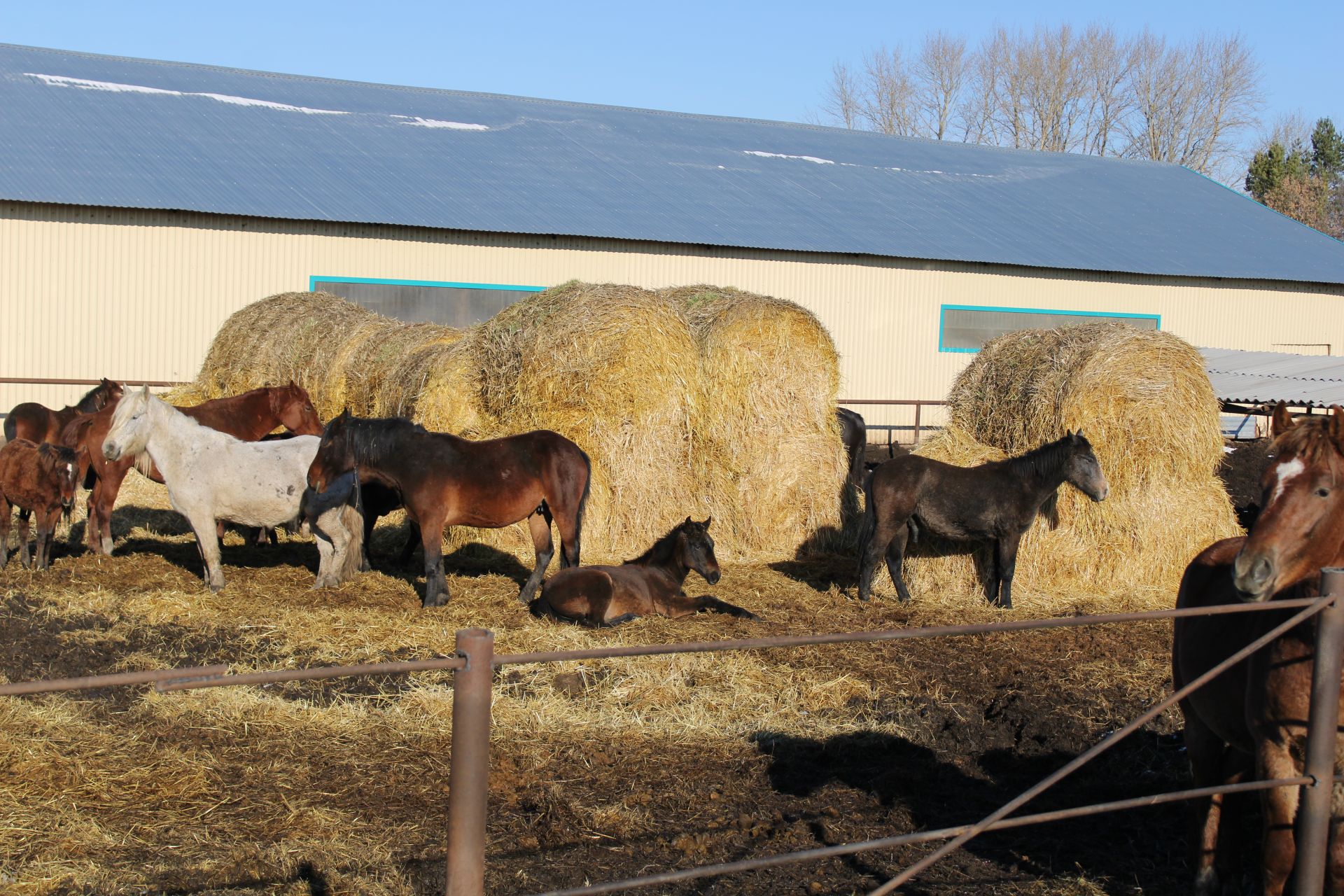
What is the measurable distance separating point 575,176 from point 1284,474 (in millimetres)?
20041

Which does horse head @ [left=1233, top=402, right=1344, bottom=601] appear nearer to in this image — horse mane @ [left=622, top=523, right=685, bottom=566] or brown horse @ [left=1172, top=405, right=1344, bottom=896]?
brown horse @ [left=1172, top=405, right=1344, bottom=896]

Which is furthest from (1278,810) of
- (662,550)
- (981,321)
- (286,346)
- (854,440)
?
(981,321)

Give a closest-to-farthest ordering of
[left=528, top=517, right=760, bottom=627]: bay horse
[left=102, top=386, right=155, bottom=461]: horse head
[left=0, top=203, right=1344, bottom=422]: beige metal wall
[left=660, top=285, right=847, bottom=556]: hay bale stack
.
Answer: [left=528, top=517, right=760, bottom=627]: bay horse
[left=102, top=386, right=155, bottom=461]: horse head
[left=660, top=285, right=847, bottom=556]: hay bale stack
[left=0, top=203, right=1344, bottom=422]: beige metal wall

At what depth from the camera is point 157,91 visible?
72.7 feet

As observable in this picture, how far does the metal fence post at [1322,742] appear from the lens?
322 centimetres

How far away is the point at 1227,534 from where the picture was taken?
10.2 metres

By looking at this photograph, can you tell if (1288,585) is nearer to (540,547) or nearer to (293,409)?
(540,547)

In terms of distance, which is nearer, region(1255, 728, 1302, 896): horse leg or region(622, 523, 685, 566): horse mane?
region(1255, 728, 1302, 896): horse leg

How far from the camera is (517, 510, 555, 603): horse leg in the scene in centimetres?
893

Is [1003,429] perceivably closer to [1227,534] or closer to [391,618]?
[1227,534]

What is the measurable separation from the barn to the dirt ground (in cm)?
936

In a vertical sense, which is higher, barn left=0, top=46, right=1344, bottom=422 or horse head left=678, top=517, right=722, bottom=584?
barn left=0, top=46, right=1344, bottom=422

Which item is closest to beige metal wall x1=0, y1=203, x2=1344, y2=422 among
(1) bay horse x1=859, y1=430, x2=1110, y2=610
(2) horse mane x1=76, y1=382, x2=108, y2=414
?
(2) horse mane x1=76, y1=382, x2=108, y2=414

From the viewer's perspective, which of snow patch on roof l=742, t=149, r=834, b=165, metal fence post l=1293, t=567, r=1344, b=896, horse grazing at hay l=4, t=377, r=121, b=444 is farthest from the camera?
snow patch on roof l=742, t=149, r=834, b=165
